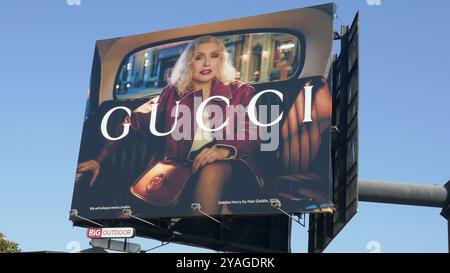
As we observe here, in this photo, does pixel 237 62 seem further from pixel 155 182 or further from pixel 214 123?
pixel 155 182

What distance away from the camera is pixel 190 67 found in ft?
85.5

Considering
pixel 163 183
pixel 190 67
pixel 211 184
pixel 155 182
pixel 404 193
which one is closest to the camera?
pixel 211 184

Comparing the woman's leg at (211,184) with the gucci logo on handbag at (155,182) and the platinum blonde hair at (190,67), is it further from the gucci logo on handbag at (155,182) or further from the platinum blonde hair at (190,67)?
the platinum blonde hair at (190,67)

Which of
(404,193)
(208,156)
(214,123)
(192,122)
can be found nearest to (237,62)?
(214,123)

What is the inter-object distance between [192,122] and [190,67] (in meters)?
2.37

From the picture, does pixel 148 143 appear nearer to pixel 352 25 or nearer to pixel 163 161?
pixel 163 161

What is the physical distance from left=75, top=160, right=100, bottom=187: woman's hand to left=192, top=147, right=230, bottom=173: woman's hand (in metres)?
3.99

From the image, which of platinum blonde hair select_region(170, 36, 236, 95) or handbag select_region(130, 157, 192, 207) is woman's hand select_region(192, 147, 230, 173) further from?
platinum blonde hair select_region(170, 36, 236, 95)

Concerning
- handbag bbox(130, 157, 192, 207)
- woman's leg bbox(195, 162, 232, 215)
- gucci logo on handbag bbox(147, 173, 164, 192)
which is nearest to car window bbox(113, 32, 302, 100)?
handbag bbox(130, 157, 192, 207)

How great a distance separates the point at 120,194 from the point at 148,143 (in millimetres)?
2106

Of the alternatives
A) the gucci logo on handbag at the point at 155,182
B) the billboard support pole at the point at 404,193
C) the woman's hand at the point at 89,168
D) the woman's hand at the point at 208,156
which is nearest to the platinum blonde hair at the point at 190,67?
the woman's hand at the point at 208,156

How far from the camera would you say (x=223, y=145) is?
2394cm

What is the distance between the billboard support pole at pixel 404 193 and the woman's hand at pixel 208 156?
4.82 metres

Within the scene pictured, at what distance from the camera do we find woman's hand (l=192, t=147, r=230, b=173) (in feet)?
78.0
